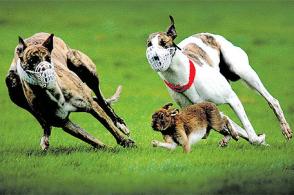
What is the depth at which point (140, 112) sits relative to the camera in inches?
440

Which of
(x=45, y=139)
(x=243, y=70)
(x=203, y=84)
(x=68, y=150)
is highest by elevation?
(x=243, y=70)

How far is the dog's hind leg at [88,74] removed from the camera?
29.7 ft

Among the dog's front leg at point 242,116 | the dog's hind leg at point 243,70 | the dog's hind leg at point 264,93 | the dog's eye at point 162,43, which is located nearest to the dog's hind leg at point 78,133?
the dog's eye at point 162,43

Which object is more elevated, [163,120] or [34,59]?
[34,59]

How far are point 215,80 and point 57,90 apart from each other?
151 centimetres

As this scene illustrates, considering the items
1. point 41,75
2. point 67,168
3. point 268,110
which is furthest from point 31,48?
point 268,110

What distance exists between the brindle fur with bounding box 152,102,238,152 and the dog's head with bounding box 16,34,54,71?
111 cm

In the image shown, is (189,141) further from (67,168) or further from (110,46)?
(110,46)

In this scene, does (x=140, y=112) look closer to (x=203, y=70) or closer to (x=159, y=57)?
(x=203, y=70)

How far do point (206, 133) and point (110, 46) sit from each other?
23.0ft

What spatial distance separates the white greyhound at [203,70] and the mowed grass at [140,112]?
44 cm

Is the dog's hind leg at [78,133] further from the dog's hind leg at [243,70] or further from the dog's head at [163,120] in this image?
the dog's hind leg at [243,70]

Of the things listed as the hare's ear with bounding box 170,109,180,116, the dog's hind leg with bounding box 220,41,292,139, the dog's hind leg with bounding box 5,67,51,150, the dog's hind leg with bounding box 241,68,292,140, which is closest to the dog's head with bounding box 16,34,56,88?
the dog's hind leg with bounding box 5,67,51,150

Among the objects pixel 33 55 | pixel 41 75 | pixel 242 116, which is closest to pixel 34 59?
pixel 33 55
